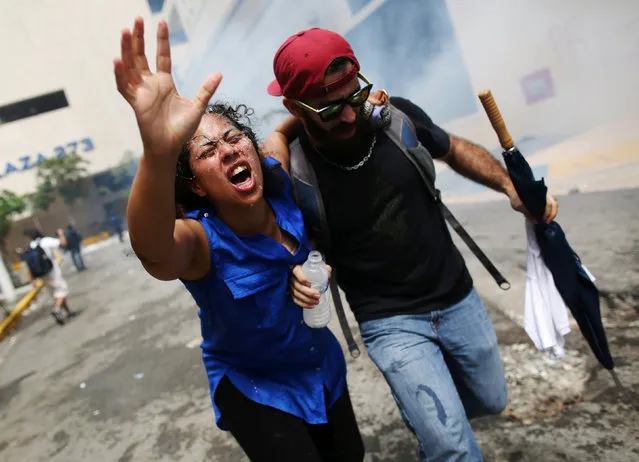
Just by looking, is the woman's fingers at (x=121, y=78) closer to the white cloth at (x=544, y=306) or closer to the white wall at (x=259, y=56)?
the white wall at (x=259, y=56)

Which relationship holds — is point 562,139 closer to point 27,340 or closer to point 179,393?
point 179,393

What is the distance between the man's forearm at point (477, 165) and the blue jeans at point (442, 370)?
489 millimetres

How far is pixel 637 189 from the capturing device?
4.87 metres

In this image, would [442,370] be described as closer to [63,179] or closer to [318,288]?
[318,288]

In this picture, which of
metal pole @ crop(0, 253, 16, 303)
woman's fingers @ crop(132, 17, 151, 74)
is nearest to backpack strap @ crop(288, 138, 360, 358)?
woman's fingers @ crop(132, 17, 151, 74)

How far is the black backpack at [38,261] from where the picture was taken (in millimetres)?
7711

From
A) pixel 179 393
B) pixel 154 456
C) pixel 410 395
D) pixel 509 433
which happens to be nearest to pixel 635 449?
pixel 509 433

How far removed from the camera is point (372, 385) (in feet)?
10.7

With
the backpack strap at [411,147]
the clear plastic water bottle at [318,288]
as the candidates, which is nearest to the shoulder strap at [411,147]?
the backpack strap at [411,147]

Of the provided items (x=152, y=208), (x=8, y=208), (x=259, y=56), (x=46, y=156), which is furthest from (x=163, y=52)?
(x=46, y=156)

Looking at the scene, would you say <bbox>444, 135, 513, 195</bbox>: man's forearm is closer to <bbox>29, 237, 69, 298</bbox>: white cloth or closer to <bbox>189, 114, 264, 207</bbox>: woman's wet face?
<bbox>189, 114, 264, 207</bbox>: woman's wet face

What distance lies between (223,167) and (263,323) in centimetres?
54

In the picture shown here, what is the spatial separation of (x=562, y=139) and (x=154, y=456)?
260 inches

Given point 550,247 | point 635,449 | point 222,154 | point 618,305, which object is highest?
Answer: point 222,154
